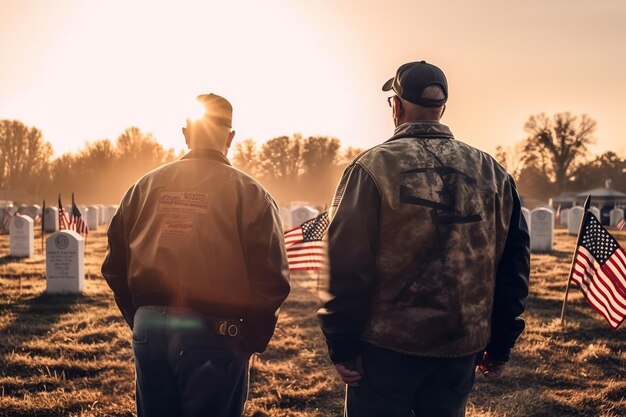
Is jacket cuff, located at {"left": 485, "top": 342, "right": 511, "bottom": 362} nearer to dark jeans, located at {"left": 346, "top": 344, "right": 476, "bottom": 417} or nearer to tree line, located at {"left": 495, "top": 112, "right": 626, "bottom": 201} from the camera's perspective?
dark jeans, located at {"left": 346, "top": 344, "right": 476, "bottom": 417}

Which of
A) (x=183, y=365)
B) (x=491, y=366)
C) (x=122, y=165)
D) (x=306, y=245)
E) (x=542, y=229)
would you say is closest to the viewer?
(x=183, y=365)

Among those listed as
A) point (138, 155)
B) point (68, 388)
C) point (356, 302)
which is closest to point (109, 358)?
point (68, 388)

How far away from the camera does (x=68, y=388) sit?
5.26 m

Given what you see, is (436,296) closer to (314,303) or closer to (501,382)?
(501,382)

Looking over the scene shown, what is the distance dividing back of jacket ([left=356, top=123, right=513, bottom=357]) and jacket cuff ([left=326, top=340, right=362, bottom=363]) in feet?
0.20

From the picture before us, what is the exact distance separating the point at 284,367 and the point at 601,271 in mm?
4232

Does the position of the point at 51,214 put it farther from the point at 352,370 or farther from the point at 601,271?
the point at 352,370

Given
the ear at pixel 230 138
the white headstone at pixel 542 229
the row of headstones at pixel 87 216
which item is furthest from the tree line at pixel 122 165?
Result: the ear at pixel 230 138

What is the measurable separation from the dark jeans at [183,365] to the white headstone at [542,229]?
1649 cm

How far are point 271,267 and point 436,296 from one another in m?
0.78

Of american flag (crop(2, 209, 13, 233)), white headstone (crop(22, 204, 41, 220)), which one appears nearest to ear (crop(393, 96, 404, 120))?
american flag (crop(2, 209, 13, 233))

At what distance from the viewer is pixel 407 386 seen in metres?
2.20

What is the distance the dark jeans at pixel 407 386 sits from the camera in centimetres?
219

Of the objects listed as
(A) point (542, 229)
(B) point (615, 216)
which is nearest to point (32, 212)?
(A) point (542, 229)
